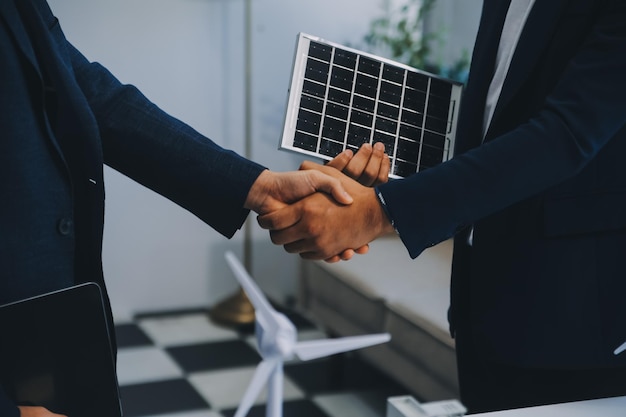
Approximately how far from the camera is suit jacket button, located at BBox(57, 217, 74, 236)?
1124 mm

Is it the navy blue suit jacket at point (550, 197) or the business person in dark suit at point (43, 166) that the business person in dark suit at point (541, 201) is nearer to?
the navy blue suit jacket at point (550, 197)

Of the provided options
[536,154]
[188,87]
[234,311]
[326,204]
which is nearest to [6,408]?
[326,204]

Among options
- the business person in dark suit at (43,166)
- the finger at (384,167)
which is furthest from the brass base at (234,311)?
the business person in dark suit at (43,166)

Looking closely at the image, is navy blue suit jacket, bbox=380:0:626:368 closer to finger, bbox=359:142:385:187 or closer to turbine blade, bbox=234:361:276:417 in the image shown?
finger, bbox=359:142:385:187

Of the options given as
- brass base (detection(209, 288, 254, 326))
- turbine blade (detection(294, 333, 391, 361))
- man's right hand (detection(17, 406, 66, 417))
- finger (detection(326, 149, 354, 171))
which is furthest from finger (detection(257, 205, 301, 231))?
brass base (detection(209, 288, 254, 326))

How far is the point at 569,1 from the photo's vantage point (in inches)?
Result: 51.0

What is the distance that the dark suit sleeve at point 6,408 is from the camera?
3.23ft

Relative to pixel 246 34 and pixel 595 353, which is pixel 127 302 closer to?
pixel 246 34

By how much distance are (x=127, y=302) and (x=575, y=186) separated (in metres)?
2.81

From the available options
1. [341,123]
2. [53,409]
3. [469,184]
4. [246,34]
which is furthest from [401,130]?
[246,34]

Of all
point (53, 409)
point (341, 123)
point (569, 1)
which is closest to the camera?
point (53, 409)

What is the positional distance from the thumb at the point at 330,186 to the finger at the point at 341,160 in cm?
2

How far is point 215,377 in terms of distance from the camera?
3170mm

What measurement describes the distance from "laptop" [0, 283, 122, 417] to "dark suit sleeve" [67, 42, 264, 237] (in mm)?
430
